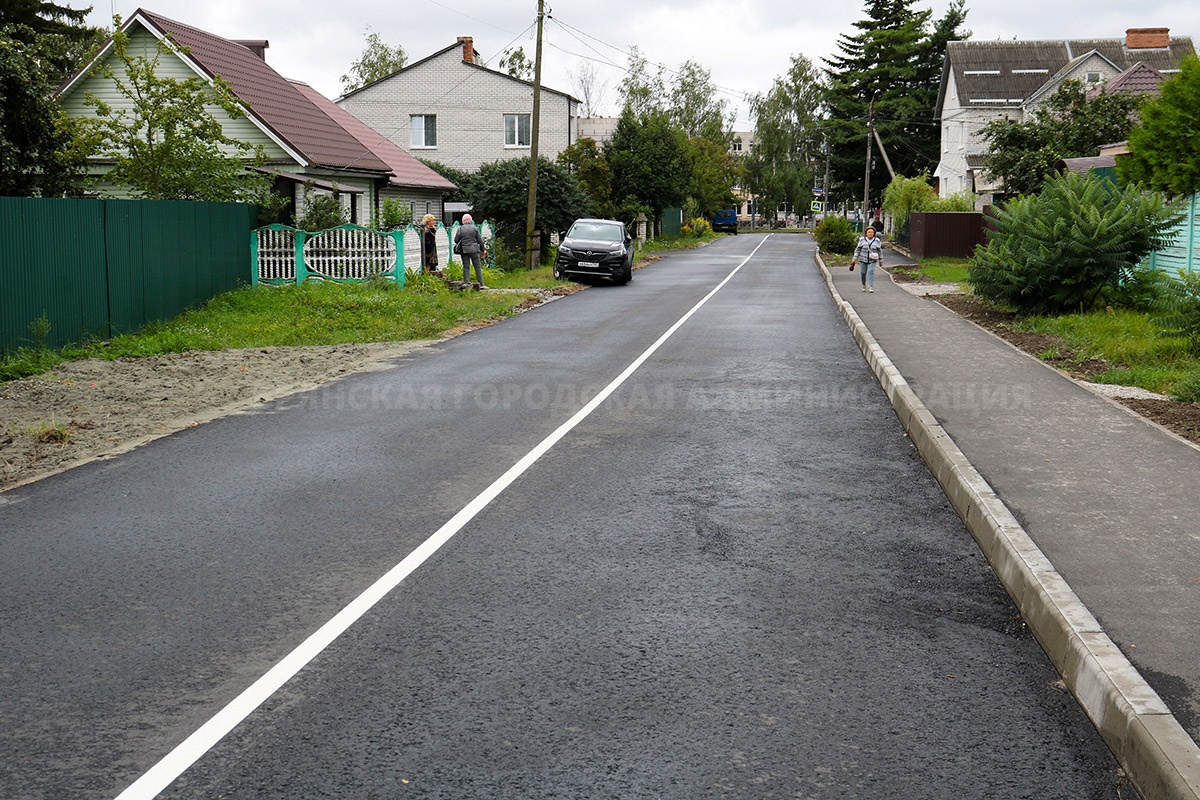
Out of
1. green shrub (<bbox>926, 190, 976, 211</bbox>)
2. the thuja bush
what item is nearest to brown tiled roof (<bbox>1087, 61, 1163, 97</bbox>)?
green shrub (<bbox>926, 190, 976, 211</bbox>)

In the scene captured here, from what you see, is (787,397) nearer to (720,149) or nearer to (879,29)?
(879,29)

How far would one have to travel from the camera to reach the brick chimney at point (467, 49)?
55438 millimetres

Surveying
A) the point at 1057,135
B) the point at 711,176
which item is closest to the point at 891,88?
the point at 711,176

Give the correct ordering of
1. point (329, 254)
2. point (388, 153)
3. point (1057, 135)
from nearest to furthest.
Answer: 1. point (329, 254)
2. point (1057, 135)
3. point (388, 153)

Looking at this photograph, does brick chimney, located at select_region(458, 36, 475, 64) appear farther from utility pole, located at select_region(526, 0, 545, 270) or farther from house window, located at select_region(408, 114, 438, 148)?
utility pole, located at select_region(526, 0, 545, 270)

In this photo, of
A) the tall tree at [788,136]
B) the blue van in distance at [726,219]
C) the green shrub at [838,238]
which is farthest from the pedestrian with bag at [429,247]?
the tall tree at [788,136]

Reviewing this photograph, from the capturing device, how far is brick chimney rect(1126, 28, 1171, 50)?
56.5 m

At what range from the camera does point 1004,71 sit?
61.7m

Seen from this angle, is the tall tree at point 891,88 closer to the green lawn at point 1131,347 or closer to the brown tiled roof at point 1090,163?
the brown tiled roof at point 1090,163

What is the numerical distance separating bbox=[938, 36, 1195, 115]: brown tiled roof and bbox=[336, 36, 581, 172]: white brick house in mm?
21838

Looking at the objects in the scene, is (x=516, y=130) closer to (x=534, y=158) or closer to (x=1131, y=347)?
(x=534, y=158)

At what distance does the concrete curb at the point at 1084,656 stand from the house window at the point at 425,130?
50.6 m

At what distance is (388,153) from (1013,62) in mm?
38340

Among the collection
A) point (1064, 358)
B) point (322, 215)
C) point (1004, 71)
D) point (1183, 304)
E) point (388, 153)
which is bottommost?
point (1064, 358)
